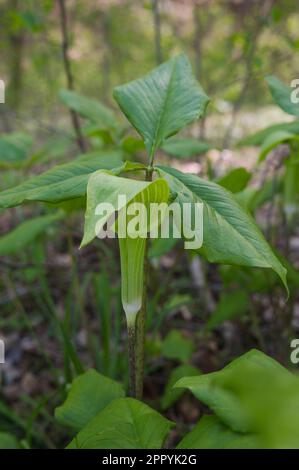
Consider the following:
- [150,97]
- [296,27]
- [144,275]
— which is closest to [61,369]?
[144,275]

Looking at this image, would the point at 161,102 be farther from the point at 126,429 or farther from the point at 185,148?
the point at 126,429

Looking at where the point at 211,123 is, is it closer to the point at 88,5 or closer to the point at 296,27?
the point at 296,27

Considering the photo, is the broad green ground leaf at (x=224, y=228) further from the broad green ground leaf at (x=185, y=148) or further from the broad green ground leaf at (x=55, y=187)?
the broad green ground leaf at (x=185, y=148)

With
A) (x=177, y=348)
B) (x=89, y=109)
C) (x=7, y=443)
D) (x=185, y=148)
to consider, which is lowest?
(x=7, y=443)

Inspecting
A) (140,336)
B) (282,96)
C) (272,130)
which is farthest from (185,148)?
(140,336)

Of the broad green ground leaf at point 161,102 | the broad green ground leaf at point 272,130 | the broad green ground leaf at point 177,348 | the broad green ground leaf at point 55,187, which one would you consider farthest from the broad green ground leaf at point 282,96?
the broad green ground leaf at point 177,348
